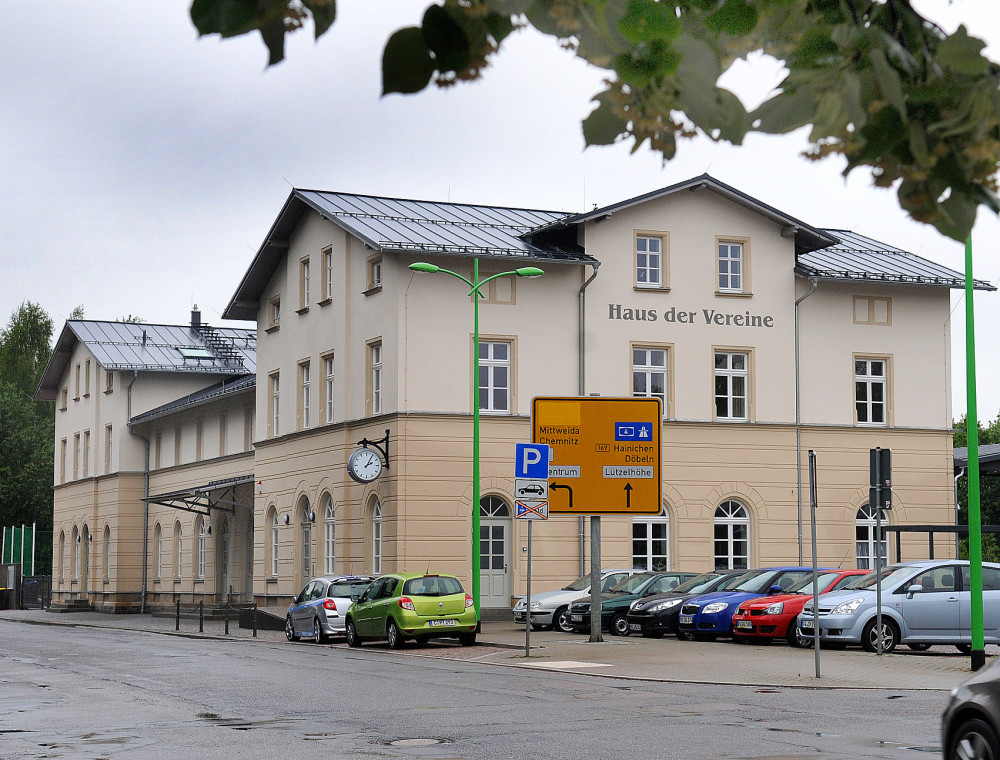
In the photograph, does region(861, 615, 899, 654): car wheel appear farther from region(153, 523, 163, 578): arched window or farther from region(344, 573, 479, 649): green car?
region(153, 523, 163, 578): arched window

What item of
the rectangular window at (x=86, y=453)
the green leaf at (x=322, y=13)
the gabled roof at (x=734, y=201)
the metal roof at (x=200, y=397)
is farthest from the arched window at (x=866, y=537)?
the green leaf at (x=322, y=13)

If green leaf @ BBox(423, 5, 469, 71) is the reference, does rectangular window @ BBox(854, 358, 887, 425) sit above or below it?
above

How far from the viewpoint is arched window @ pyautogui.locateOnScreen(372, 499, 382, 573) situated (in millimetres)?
38281

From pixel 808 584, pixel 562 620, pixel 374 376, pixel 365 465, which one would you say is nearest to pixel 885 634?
pixel 808 584

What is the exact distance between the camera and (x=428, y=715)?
47.5ft

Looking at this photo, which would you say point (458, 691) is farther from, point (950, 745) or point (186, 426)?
point (186, 426)

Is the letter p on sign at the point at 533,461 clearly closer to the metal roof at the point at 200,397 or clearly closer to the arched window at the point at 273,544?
the arched window at the point at 273,544

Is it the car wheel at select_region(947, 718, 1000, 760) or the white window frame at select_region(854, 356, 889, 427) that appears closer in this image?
the car wheel at select_region(947, 718, 1000, 760)

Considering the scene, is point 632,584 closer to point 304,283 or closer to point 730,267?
point 730,267

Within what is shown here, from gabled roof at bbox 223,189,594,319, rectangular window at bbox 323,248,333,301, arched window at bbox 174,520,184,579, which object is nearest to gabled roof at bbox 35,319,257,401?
arched window at bbox 174,520,184,579

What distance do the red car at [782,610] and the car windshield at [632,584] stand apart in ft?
18.6

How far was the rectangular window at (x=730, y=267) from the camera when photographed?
132ft

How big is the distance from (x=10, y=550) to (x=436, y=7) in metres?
74.7

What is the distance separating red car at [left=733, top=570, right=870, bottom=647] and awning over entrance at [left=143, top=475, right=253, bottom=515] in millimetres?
24017
